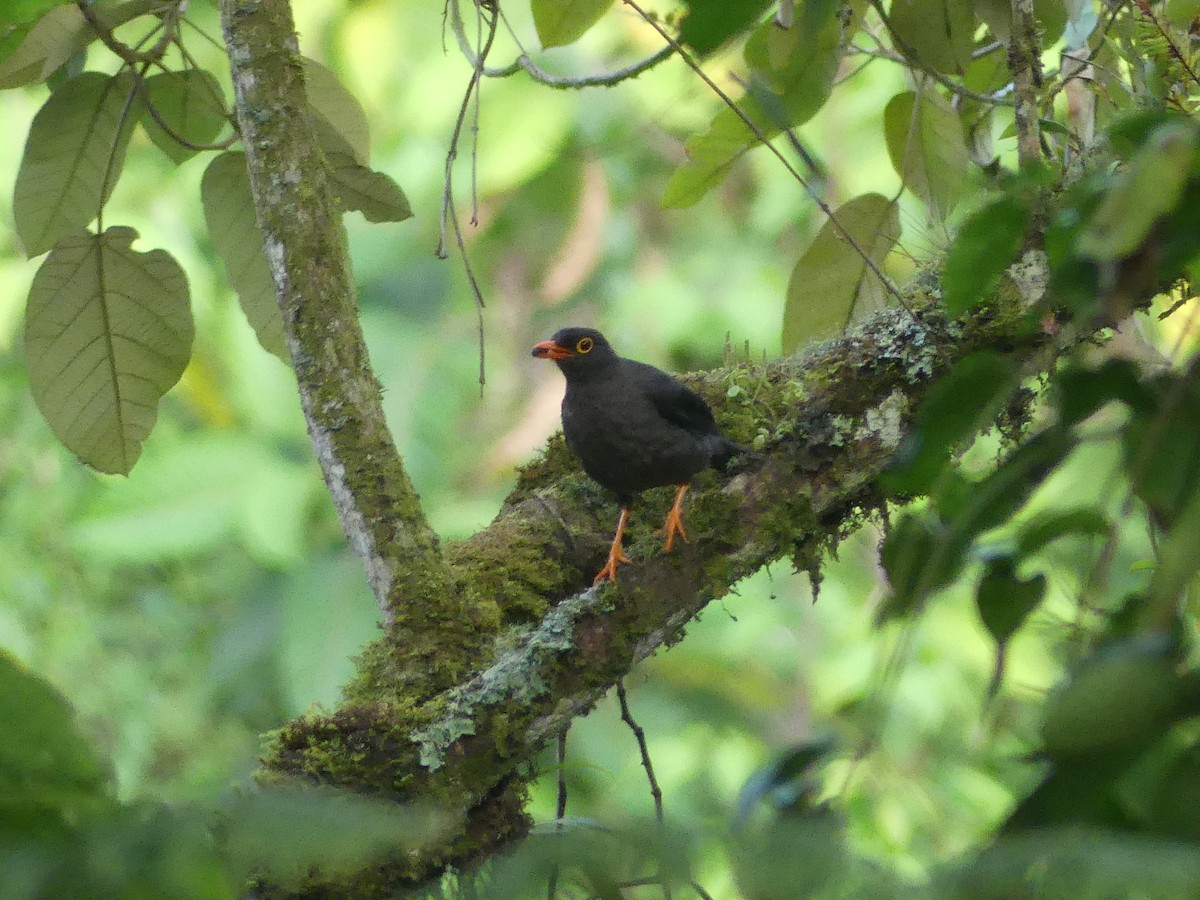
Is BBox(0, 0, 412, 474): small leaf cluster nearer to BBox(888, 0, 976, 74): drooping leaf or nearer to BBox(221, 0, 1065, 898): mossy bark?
BBox(221, 0, 1065, 898): mossy bark

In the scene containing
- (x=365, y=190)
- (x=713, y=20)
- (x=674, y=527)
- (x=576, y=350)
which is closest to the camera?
(x=713, y=20)

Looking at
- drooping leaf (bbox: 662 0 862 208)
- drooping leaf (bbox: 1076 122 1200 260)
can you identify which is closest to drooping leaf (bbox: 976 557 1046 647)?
drooping leaf (bbox: 1076 122 1200 260)

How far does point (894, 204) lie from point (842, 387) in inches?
30.4

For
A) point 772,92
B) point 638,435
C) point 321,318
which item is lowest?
point 638,435

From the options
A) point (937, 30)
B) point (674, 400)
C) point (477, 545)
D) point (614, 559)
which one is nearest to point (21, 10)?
point (477, 545)

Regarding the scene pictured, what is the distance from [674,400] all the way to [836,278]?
1.90 ft

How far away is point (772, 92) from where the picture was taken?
9.02 feet

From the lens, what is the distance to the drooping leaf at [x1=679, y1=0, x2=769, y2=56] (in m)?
1.04

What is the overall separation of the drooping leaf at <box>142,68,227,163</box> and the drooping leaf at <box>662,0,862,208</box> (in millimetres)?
1328

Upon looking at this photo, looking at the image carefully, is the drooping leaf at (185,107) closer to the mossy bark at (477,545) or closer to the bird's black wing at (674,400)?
the mossy bark at (477,545)

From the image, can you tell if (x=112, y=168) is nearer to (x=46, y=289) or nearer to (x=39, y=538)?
(x=46, y=289)

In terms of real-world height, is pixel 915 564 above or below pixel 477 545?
below

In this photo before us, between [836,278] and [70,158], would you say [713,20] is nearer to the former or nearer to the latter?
[836,278]

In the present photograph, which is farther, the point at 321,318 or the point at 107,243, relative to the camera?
the point at 107,243
